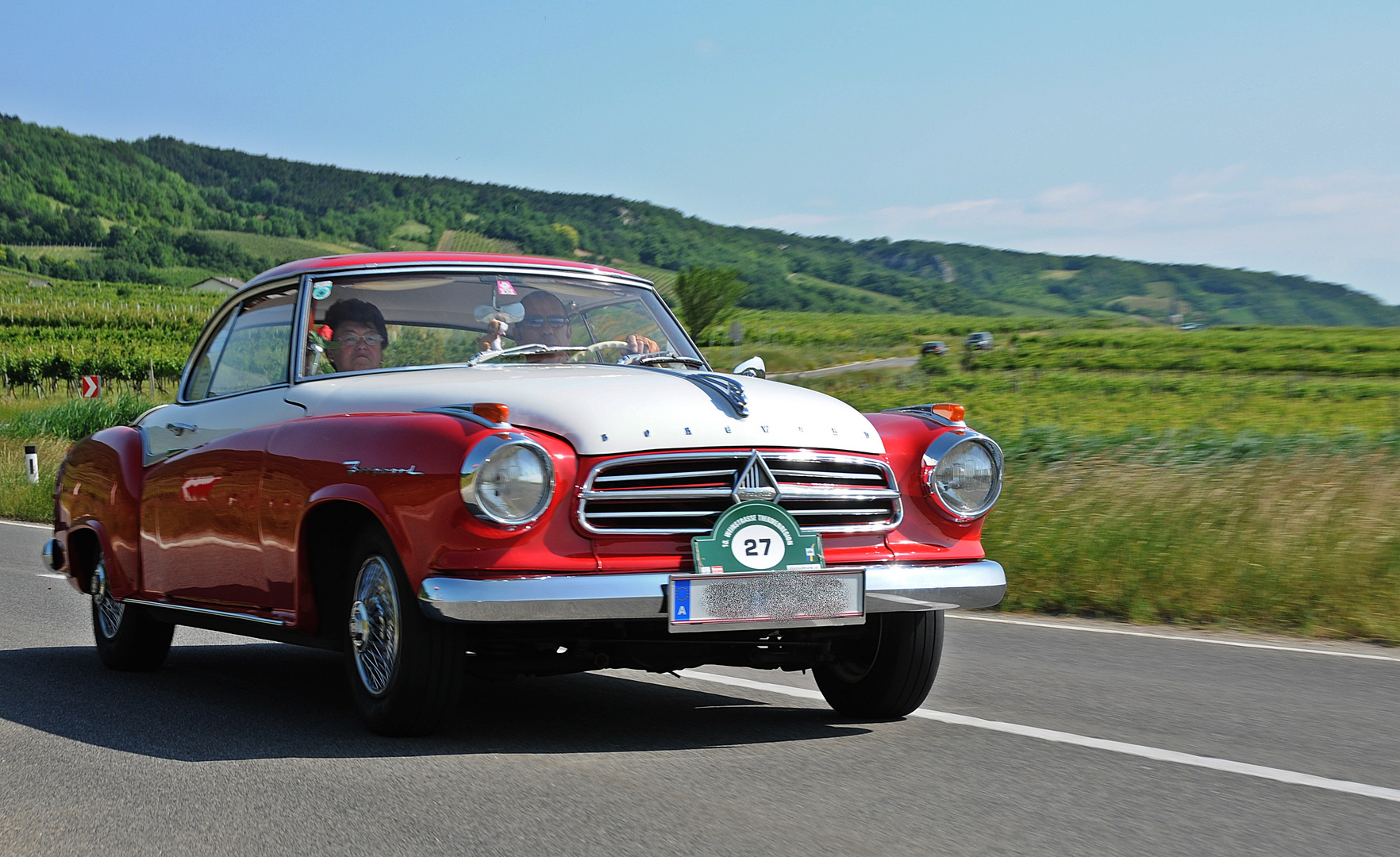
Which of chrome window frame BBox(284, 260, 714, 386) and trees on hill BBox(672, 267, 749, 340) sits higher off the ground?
trees on hill BBox(672, 267, 749, 340)

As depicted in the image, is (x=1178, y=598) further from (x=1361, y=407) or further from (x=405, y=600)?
(x=1361, y=407)

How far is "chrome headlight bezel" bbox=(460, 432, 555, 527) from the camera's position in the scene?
4156mm

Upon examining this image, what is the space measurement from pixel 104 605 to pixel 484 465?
12.2 ft

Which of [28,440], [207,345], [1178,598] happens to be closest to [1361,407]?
[28,440]

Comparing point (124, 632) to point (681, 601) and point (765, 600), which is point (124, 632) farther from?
point (765, 600)

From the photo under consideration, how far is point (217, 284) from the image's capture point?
134 m

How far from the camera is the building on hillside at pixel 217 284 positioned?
131m

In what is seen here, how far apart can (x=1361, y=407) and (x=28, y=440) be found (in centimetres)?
4921

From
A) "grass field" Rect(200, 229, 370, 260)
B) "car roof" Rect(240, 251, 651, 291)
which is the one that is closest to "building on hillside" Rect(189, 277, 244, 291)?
"grass field" Rect(200, 229, 370, 260)

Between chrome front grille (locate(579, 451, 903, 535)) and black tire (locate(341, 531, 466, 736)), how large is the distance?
63 centimetres

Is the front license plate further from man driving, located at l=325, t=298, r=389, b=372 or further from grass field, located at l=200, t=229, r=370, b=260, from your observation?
grass field, located at l=200, t=229, r=370, b=260

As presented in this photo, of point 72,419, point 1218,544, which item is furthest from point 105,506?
point 72,419

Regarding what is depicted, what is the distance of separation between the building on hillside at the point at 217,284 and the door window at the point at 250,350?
12937 centimetres

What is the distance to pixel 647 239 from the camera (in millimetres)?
125500
